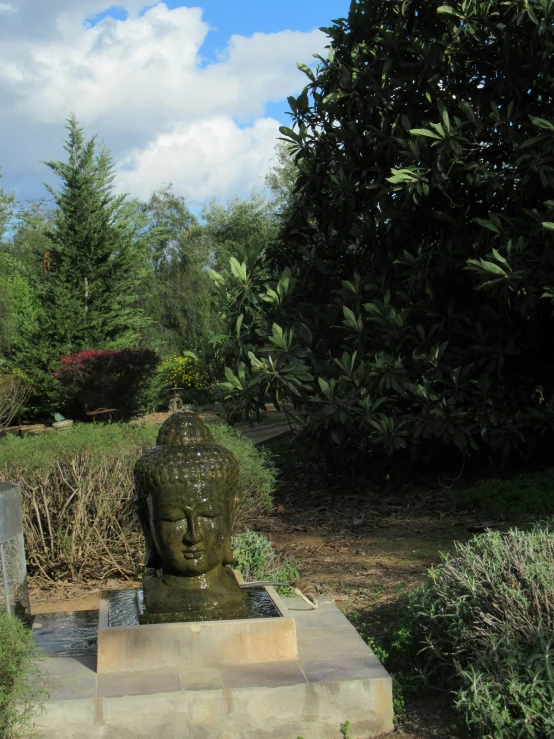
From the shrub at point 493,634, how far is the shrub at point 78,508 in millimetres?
2532

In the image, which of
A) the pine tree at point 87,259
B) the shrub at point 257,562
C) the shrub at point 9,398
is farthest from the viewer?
the pine tree at point 87,259

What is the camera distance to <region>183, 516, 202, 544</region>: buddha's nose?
12.7 ft

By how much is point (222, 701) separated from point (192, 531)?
776 mm

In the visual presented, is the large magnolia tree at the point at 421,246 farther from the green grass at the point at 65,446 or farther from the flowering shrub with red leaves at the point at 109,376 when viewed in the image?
the flowering shrub with red leaves at the point at 109,376

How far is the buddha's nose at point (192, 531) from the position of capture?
387cm

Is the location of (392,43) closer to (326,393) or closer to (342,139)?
(342,139)

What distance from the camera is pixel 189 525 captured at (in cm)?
388

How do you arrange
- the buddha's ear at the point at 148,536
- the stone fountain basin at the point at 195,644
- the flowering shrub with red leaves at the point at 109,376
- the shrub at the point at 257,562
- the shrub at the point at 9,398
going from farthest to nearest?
the flowering shrub with red leaves at the point at 109,376
the shrub at the point at 9,398
the shrub at the point at 257,562
the buddha's ear at the point at 148,536
the stone fountain basin at the point at 195,644

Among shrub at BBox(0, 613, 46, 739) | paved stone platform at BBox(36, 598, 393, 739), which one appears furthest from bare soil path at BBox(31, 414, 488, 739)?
shrub at BBox(0, 613, 46, 739)

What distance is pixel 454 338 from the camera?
848 centimetres

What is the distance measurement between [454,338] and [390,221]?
1.40m

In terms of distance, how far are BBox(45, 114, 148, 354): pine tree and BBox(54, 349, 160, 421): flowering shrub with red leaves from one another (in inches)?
71.3

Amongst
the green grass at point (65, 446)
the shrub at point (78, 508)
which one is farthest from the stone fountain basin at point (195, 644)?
the green grass at point (65, 446)

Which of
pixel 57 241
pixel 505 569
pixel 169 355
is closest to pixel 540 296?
pixel 505 569
